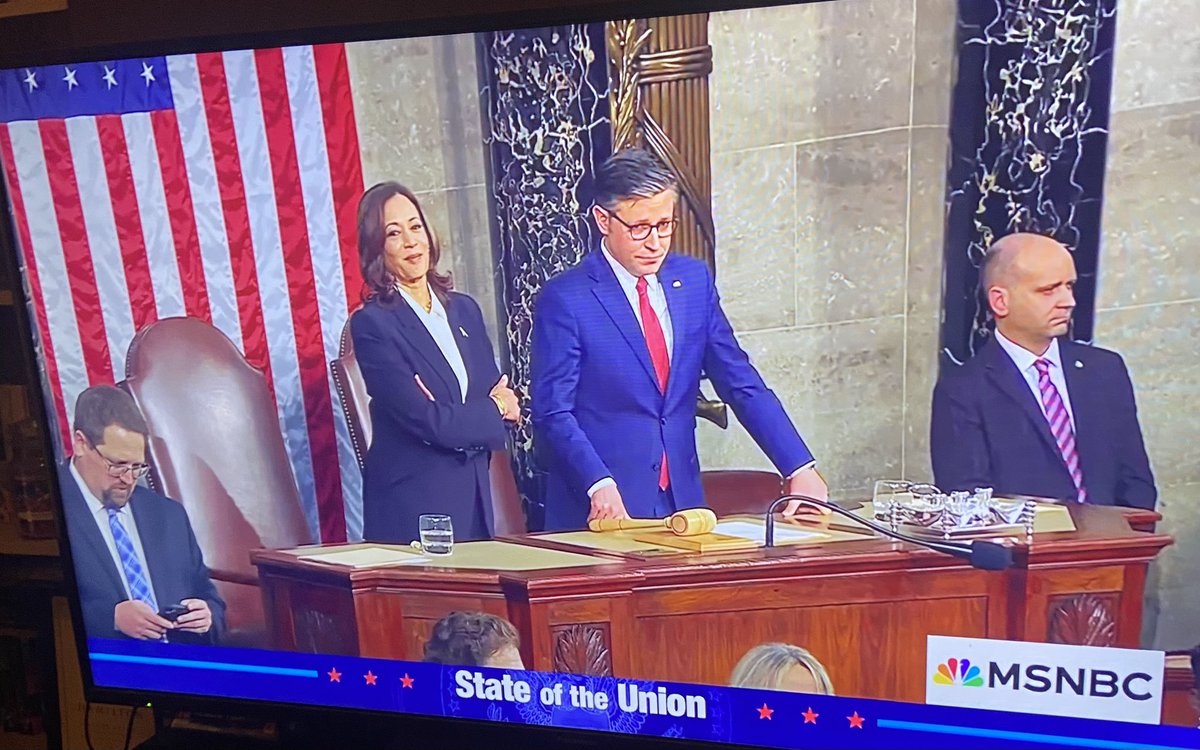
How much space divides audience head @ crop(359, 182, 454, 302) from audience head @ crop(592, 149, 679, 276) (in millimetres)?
279

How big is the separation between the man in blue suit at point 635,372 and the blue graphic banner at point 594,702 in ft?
0.96

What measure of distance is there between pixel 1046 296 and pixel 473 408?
866 millimetres

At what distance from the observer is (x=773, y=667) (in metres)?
1.60

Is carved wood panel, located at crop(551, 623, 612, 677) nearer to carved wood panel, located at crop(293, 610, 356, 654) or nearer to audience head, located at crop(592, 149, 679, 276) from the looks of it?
carved wood panel, located at crop(293, 610, 356, 654)

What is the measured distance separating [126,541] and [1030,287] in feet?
5.15

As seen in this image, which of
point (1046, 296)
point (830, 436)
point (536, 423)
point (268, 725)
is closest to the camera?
point (1046, 296)

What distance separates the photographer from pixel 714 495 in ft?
5.24

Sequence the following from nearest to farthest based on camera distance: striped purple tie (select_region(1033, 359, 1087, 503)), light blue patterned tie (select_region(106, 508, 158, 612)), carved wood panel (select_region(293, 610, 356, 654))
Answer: striped purple tie (select_region(1033, 359, 1087, 503)) < carved wood panel (select_region(293, 610, 356, 654)) < light blue patterned tie (select_region(106, 508, 158, 612))

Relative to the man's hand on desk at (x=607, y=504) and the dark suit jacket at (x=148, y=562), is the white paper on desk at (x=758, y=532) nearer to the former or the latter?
the man's hand on desk at (x=607, y=504)

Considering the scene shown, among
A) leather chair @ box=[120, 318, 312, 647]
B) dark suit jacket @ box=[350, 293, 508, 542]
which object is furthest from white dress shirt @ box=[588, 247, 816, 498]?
leather chair @ box=[120, 318, 312, 647]

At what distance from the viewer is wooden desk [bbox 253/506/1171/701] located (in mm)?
1483

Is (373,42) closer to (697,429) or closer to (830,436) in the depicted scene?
(697,429)

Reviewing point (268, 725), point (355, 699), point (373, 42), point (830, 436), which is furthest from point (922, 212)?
point (268, 725)

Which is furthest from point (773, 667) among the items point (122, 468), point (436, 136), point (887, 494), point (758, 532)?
point (122, 468)
